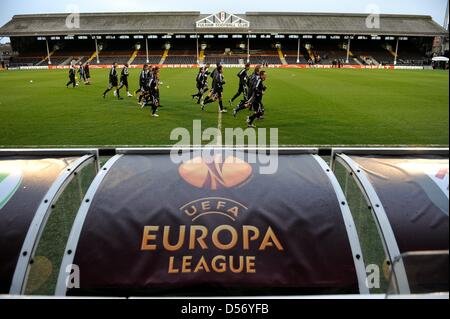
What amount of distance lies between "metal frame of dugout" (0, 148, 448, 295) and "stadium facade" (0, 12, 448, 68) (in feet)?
177

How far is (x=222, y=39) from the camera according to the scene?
213 feet

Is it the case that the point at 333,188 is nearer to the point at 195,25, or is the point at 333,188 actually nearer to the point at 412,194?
the point at 412,194

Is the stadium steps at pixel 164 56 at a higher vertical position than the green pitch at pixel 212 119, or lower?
higher

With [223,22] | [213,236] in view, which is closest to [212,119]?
[213,236]

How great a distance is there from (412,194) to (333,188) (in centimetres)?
54

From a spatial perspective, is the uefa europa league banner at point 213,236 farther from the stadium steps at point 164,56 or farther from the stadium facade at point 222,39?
the stadium steps at point 164,56

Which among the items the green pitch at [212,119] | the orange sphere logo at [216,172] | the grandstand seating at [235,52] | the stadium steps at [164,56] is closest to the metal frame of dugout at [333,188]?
the orange sphere logo at [216,172]

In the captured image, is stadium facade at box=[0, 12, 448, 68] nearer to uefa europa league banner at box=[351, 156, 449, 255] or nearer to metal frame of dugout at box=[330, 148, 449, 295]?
metal frame of dugout at box=[330, 148, 449, 295]

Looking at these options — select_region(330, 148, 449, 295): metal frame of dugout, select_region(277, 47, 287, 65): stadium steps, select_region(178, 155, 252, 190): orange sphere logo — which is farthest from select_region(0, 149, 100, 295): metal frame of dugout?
select_region(277, 47, 287, 65): stadium steps

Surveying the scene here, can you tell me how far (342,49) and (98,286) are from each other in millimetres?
67510

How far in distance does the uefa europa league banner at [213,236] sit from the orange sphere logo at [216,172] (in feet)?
0.04

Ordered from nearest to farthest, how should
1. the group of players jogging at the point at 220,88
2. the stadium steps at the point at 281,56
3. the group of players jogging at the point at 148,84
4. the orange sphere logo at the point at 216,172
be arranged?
the orange sphere logo at the point at 216,172
the group of players jogging at the point at 220,88
the group of players jogging at the point at 148,84
the stadium steps at the point at 281,56

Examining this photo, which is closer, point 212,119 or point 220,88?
point 212,119

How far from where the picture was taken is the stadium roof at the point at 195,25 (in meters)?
59.1
